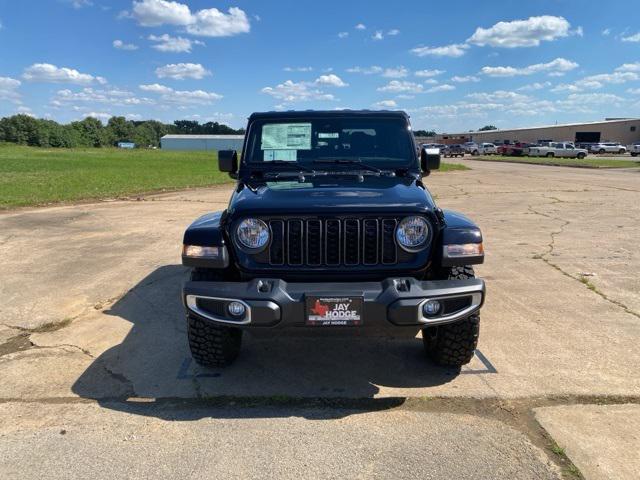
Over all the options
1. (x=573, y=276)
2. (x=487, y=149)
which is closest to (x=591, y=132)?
(x=487, y=149)

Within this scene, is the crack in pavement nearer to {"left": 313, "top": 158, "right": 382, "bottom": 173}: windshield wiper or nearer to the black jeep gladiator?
the black jeep gladiator

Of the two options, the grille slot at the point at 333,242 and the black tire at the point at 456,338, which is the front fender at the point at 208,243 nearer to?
the grille slot at the point at 333,242

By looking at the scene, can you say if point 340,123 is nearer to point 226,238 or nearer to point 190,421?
point 226,238

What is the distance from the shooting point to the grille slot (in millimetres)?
3350

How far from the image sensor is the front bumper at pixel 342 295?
120 inches

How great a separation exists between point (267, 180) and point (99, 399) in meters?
2.05

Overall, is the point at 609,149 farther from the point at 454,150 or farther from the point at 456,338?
the point at 456,338

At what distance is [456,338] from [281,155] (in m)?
2.22

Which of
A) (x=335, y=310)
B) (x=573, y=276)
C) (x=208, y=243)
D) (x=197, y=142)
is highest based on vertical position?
(x=197, y=142)

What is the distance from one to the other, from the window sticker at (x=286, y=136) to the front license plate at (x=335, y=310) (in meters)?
1.98

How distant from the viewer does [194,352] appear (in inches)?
147

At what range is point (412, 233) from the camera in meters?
3.37

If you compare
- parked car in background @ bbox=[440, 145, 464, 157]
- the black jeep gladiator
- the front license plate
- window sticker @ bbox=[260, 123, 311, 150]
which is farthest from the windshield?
parked car in background @ bbox=[440, 145, 464, 157]

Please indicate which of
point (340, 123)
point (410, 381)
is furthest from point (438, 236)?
point (340, 123)
